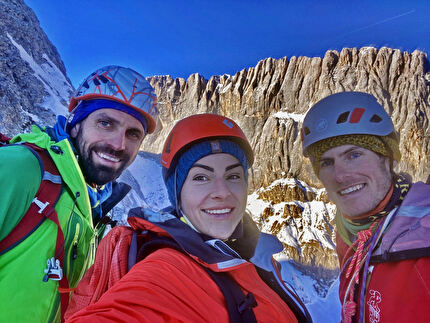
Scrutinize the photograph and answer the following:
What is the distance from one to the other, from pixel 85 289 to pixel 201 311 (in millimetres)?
612

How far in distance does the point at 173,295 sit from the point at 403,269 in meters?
1.23

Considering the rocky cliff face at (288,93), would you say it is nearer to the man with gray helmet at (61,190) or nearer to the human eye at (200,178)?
the human eye at (200,178)

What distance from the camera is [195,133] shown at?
5.26 ft

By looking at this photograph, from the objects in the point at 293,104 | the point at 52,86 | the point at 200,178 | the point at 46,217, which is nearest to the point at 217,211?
the point at 200,178

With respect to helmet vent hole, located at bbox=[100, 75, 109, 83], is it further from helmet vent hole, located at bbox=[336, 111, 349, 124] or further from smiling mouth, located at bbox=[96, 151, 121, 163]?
helmet vent hole, located at bbox=[336, 111, 349, 124]

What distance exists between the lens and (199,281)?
1.01m

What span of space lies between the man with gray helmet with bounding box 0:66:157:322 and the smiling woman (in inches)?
20.2

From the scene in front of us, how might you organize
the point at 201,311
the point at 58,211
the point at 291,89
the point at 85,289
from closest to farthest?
the point at 201,311
the point at 85,289
the point at 58,211
the point at 291,89

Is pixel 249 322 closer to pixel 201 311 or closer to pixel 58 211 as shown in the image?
pixel 201 311

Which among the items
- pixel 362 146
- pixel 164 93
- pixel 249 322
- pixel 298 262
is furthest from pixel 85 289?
pixel 164 93

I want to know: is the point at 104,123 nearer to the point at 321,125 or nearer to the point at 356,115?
the point at 321,125

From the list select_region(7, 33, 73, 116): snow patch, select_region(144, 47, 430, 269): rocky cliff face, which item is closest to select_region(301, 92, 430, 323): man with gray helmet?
select_region(144, 47, 430, 269): rocky cliff face

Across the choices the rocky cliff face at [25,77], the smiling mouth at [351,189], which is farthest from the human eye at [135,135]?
the rocky cliff face at [25,77]

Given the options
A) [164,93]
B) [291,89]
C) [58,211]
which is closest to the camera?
[58,211]
